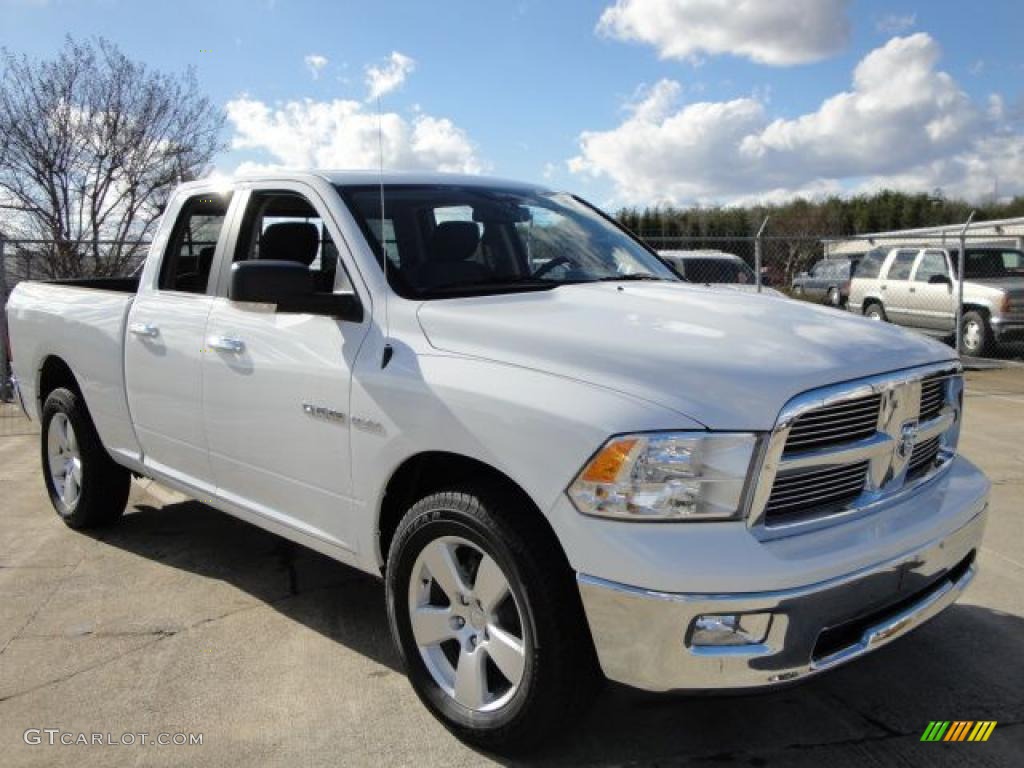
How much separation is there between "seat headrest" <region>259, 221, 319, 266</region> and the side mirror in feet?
2.46

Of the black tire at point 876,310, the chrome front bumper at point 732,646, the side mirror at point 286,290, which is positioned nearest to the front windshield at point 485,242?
the side mirror at point 286,290

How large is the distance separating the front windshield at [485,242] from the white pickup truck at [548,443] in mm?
14

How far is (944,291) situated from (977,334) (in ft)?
3.74

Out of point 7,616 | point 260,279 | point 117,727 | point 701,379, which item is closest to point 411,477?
point 260,279

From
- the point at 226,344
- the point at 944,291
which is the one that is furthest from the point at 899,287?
the point at 226,344

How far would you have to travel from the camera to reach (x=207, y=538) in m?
5.32

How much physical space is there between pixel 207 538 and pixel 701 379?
12.1 ft

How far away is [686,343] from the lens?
9.13ft

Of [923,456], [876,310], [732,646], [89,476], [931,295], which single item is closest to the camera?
[732,646]

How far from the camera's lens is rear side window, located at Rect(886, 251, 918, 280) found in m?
16.3

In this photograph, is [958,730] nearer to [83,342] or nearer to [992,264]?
[83,342]

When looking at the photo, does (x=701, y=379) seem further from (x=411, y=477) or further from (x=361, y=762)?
(x=361, y=762)

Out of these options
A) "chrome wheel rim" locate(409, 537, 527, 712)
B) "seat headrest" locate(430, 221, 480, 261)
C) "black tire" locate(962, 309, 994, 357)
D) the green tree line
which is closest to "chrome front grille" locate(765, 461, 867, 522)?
"chrome wheel rim" locate(409, 537, 527, 712)

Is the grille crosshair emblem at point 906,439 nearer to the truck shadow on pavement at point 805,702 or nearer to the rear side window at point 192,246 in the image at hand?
Answer: the truck shadow on pavement at point 805,702
